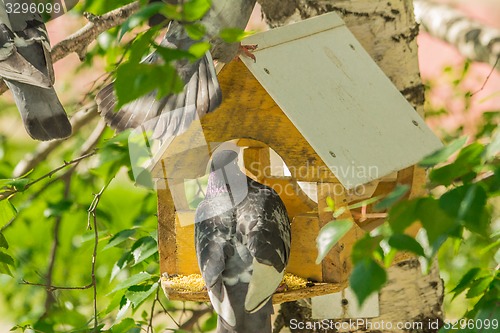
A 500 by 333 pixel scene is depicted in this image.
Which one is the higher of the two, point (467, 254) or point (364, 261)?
point (364, 261)

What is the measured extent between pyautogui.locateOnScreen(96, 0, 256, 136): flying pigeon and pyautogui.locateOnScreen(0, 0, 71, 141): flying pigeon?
36 cm

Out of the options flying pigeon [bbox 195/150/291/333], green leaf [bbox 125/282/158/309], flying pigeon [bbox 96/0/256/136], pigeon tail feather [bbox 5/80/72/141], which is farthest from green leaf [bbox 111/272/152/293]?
pigeon tail feather [bbox 5/80/72/141]

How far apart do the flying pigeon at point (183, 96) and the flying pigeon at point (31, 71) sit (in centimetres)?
36

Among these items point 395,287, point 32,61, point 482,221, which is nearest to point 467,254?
point 395,287

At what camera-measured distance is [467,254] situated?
14.1ft

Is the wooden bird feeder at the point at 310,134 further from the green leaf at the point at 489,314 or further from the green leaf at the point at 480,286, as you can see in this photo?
the green leaf at the point at 489,314

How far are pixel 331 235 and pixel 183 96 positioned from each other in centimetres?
87

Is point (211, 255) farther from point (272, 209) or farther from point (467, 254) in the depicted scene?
point (467, 254)

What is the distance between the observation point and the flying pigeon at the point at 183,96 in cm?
202

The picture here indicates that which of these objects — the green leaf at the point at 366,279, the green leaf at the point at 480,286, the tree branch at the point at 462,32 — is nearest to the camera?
the green leaf at the point at 366,279

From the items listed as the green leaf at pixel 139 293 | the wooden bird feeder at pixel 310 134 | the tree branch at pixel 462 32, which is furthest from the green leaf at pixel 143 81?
the tree branch at pixel 462 32

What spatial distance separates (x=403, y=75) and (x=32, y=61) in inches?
45.6

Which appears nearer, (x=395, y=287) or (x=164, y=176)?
(x=164, y=176)

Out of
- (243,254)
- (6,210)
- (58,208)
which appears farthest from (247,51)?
(58,208)
